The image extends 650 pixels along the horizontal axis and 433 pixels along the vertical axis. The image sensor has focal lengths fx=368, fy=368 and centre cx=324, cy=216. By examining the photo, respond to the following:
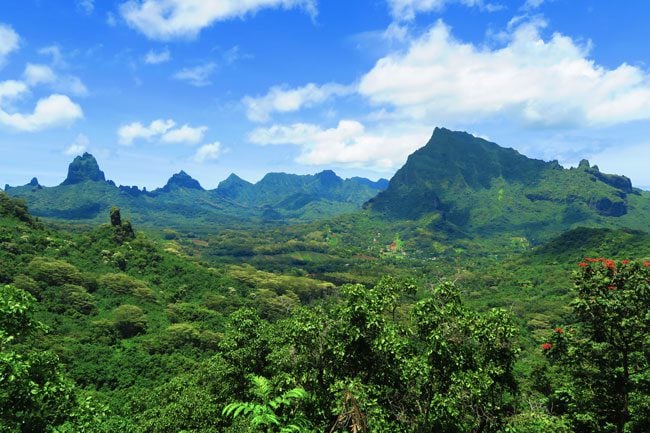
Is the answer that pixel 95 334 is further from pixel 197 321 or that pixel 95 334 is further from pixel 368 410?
pixel 368 410

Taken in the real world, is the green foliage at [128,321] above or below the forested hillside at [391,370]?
below

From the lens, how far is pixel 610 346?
18781 millimetres

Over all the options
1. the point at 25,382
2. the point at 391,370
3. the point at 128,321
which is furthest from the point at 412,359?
the point at 128,321

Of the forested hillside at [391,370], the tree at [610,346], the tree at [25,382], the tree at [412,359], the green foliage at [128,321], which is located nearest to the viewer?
the tree at [25,382]

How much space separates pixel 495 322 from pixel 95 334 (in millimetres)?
93072

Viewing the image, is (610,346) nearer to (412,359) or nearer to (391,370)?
(412,359)

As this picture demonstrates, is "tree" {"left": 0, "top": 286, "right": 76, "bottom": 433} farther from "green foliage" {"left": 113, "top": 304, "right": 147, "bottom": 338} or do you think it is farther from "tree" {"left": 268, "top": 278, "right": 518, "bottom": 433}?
"green foliage" {"left": 113, "top": 304, "right": 147, "bottom": 338}

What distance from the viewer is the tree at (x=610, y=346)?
17078mm

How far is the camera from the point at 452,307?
14891 mm

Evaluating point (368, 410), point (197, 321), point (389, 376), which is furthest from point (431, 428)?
point (197, 321)

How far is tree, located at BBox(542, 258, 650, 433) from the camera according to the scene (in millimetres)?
17078

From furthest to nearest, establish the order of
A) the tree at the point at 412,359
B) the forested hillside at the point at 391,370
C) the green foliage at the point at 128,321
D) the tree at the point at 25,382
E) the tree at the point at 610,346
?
the green foliage at the point at 128,321 < the tree at the point at 610,346 < the tree at the point at 412,359 < the forested hillside at the point at 391,370 < the tree at the point at 25,382

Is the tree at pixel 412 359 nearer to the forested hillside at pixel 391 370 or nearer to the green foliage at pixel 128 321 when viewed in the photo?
the forested hillside at pixel 391 370

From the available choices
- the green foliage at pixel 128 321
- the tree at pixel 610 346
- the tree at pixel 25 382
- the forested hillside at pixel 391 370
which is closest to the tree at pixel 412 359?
the forested hillside at pixel 391 370
